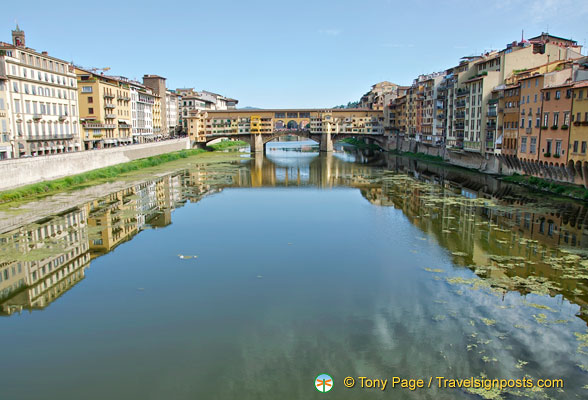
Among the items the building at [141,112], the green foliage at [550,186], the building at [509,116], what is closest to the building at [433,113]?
the building at [509,116]

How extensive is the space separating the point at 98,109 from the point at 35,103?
12522 mm

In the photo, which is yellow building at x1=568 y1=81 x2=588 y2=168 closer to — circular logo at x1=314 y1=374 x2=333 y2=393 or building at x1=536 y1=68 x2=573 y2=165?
building at x1=536 y1=68 x2=573 y2=165

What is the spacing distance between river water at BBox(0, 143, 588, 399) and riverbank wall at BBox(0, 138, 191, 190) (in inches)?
229

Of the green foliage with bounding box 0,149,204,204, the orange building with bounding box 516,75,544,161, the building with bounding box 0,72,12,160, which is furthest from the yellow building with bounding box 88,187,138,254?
the orange building with bounding box 516,75,544,161

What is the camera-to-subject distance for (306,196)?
29.2 meters

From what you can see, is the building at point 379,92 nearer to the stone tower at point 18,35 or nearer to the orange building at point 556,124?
the orange building at point 556,124

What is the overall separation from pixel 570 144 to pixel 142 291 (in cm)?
2350

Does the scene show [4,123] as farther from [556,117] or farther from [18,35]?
[556,117]

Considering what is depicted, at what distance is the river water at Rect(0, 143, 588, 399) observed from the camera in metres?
8.55

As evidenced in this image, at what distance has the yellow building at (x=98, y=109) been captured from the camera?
44500mm

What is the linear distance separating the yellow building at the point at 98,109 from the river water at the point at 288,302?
2457cm

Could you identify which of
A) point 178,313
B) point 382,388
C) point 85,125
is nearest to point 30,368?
point 178,313

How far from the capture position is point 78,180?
100 feet

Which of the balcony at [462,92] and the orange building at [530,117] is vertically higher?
the balcony at [462,92]
